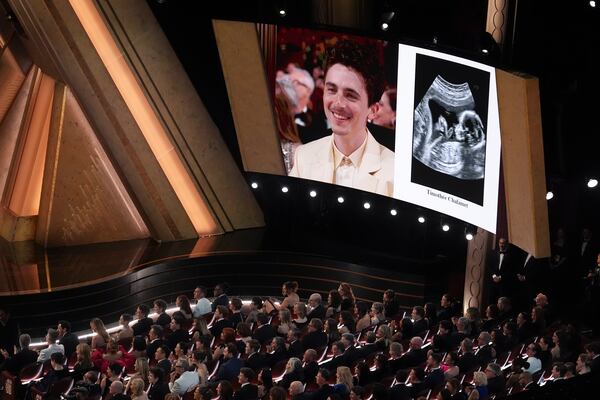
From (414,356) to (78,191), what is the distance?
640cm

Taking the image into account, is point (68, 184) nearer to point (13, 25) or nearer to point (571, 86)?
point (13, 25)

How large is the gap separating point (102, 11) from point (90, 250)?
126 inches

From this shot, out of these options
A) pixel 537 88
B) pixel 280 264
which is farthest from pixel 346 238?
pixel 537 88

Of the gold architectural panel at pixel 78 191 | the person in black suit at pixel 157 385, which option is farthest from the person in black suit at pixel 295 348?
the gold architectural panel at pixel 78 191

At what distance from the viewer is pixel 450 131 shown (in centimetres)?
1445

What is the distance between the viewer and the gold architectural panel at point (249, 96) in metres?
15.9

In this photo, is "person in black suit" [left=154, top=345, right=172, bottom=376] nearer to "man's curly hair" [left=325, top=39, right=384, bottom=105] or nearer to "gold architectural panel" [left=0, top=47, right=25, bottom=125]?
"man's curly hair" [left=325, top=39, right=384, bottom=105]

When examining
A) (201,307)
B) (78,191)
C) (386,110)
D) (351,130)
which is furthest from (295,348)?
(78,191)

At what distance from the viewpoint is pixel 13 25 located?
1694 cm

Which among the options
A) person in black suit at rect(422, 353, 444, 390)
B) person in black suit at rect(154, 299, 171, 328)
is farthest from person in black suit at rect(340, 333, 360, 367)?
person in black suit at rect(154, 299, 171, 328)

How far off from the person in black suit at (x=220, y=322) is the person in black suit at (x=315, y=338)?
1077 millimetres

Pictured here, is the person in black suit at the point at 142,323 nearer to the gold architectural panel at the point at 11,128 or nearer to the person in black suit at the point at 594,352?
the gold architectural panel at the point at 11,128

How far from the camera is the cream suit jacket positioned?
15.6 meters

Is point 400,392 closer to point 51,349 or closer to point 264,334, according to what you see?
point 264,334
